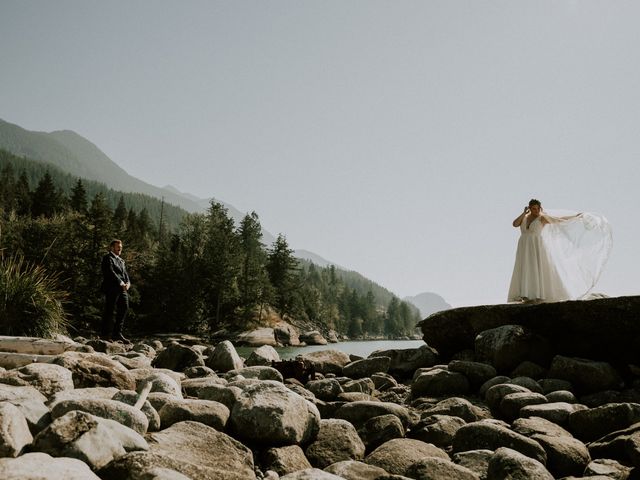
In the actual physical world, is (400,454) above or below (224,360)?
above

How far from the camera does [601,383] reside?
7.44m

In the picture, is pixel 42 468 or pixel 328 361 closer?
pixel 42 468

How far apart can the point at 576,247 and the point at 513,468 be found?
9.61 metres

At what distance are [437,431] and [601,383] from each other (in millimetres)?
3853

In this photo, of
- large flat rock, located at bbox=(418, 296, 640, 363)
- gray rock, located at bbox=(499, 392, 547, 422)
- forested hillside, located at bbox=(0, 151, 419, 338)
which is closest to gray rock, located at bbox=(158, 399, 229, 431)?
gray rock, located at bbox=(499, 392, 547, 422)

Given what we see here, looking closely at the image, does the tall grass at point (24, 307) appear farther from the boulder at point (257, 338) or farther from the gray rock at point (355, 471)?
the boulder at point (257, 338)

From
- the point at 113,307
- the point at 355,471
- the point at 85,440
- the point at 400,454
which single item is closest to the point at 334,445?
the point at 400,454

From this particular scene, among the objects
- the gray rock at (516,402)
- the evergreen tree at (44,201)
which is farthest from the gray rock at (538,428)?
the evergreen tree at (44,201)

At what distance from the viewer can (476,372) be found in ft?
26.6

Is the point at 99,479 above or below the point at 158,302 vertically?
above

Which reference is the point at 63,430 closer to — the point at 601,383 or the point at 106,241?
the point at 601,383

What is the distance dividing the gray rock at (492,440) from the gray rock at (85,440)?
3.22 meters

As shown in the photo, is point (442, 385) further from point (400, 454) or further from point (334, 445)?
point (334, 445)

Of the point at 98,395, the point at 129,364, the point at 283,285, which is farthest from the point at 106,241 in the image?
the point at 98,395
